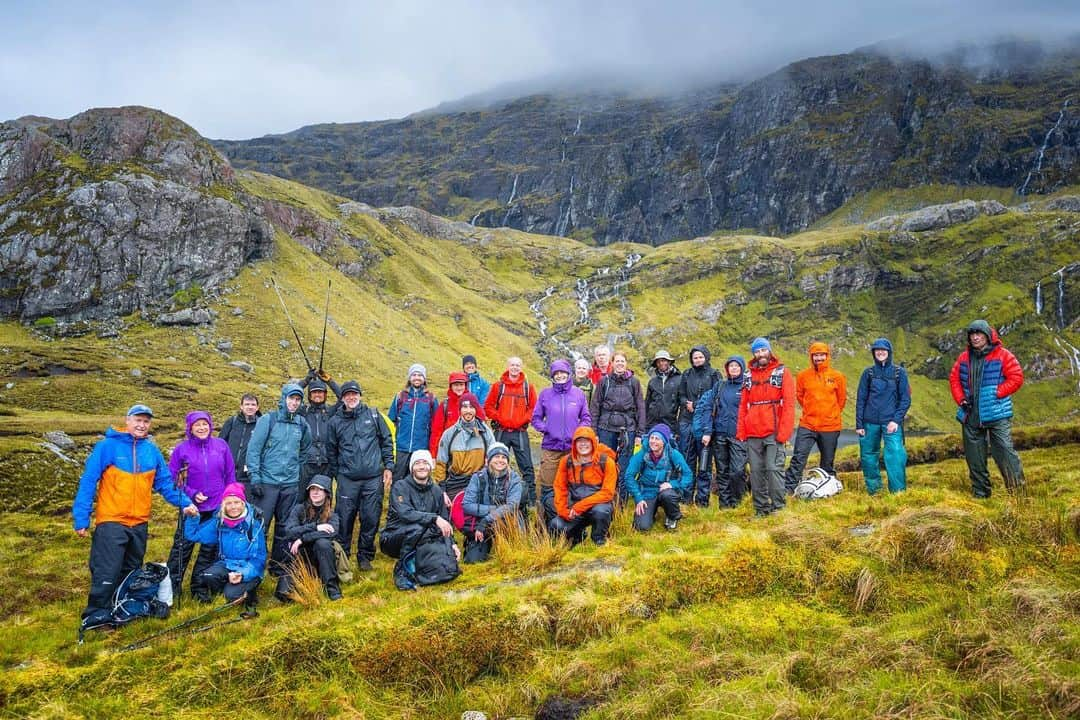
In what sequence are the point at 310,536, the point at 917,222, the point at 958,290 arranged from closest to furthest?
the point at 310,536 < the point at 958,290 < the point at 917,222

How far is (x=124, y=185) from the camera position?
62.7 metres

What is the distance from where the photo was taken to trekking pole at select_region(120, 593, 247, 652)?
24.6 ft

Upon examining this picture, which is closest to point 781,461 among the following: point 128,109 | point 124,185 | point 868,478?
point 868,478

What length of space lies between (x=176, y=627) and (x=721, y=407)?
10.5 m

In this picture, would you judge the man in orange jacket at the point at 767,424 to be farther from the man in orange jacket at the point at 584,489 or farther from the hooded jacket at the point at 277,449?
the hooded jacket at the point at 277,449

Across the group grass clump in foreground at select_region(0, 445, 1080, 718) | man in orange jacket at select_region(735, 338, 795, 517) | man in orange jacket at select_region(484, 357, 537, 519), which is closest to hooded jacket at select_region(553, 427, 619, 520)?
grass clump in foreground at select_region(0, 445, 1080, 718)

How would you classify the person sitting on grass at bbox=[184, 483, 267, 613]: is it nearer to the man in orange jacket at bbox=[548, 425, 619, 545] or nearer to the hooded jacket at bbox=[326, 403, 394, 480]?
the hooded jacket at bbox=[326, 403, 394, 480]

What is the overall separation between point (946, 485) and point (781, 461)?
3.87 metres

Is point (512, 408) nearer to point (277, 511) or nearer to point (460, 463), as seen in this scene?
point (460, 463)

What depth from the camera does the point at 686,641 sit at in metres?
6.12

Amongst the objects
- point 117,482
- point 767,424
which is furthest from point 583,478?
point 117,482

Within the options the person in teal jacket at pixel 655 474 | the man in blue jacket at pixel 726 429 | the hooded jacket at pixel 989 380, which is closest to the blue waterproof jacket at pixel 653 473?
the person in teal jacket at pixel 655 474

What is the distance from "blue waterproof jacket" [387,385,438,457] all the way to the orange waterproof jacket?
26.2 ft

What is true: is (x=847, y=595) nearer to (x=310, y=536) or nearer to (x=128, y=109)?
(x=310, y=536)
